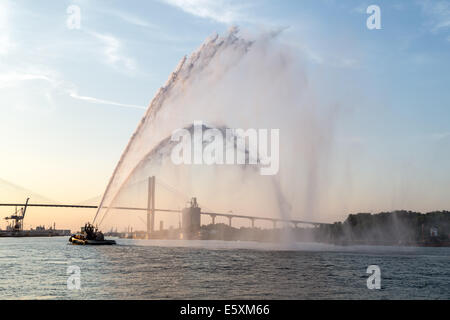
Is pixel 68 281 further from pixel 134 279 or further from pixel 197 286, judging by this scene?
pixel 197 286

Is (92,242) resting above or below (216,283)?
below

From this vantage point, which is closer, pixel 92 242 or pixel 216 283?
pixel 216 283

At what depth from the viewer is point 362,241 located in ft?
587

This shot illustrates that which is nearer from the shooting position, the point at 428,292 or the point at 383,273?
the point at 428,292

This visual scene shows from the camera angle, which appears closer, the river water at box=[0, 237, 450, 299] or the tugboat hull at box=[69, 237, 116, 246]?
the river water at box=[0, 237, 450, 299]

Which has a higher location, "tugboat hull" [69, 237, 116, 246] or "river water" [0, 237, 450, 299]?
"river water" [0, 237, 450, 299]

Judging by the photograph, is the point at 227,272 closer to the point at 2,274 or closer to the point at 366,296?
the point at 366,296

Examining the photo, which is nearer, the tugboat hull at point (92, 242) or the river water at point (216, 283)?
the river water at point (216, 283)

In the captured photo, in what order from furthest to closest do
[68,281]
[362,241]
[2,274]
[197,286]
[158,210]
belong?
[158,210]
[362,241]
[2,274]
[68,281]
[197,286]

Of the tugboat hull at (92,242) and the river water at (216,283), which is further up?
the river water at (216,283)
